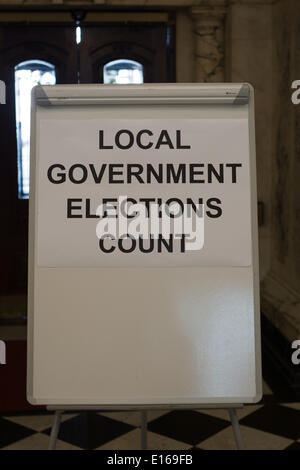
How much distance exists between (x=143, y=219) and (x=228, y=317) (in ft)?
1.29

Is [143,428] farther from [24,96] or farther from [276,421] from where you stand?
[24,96]

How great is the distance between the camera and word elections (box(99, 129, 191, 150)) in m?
2.15

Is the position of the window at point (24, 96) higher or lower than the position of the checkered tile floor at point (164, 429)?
higher

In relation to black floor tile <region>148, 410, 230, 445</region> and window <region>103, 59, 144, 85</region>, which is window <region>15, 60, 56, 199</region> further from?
black floor tile <region>148, 410, 230, 445</region>

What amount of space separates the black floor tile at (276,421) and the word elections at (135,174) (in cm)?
151

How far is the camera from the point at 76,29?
531 cm

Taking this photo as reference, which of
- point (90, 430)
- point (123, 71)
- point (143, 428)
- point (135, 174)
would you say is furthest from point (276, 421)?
point (123, 71)

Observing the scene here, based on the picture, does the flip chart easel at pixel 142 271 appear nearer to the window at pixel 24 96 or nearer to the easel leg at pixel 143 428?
the easel leg at pixel 143 428

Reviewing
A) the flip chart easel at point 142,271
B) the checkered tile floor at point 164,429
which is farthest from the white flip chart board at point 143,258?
the checkered tile floor at point 164,429

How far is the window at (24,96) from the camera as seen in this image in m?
5.34

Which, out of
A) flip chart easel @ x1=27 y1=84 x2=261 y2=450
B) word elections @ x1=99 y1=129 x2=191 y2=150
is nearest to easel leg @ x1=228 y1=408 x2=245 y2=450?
flip chart easel @ x1=27 y1=84 x2=261 y2=450

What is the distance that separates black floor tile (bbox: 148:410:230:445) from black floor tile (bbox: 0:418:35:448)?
0.57m
